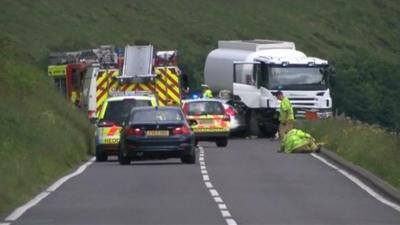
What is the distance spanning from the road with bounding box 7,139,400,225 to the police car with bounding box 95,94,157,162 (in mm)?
1395

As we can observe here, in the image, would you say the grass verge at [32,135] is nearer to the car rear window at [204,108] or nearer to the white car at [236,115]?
the car rear window at [204,108]

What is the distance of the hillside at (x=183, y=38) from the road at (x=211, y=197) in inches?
128

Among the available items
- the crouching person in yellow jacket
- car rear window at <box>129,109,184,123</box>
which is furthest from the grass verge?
the crouching person in yellow jacket

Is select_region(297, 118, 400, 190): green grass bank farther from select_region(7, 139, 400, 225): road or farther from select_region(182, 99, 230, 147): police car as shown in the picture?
select_region(182, 99, 230, 147): police car

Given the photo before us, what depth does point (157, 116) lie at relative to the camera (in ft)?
113

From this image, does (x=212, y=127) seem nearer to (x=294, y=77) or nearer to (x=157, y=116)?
(x=294, y=77)

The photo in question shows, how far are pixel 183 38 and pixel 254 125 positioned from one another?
39127 millimetres

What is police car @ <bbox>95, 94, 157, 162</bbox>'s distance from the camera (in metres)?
36.6

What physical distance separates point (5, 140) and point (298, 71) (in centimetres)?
2753

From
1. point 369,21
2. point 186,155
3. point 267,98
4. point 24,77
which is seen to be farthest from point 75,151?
point 369,21

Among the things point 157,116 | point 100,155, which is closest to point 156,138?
point 157,116

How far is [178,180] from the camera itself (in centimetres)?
2841

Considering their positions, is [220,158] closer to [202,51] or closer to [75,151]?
[75,151]

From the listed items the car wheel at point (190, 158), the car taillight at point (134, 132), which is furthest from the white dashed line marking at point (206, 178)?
the car wheel at point (190, 158)
